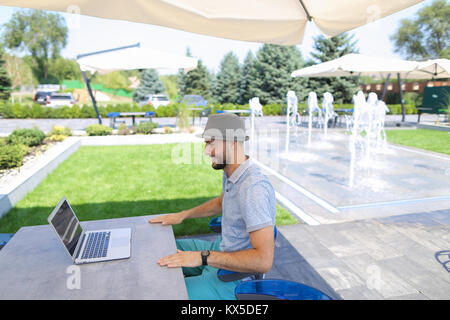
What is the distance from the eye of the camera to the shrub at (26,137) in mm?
8680

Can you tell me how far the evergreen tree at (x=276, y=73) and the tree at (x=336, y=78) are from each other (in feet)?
5.86

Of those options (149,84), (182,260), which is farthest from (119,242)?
(149,84)

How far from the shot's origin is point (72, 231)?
5.94ft

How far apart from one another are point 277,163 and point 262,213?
657 centimetres

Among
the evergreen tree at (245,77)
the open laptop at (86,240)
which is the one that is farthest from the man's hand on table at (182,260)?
the evergreen tree at (245,77)

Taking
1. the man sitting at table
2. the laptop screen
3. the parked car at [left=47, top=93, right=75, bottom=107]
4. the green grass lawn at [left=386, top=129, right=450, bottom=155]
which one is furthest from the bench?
the laptop screen

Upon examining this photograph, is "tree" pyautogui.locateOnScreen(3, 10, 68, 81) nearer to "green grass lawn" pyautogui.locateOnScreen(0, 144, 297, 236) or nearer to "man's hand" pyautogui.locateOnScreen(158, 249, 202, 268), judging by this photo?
"green grass lawn" pyautogui.locateOnScreen(0, 144, 297, 236)

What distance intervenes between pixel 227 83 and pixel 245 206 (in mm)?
34615

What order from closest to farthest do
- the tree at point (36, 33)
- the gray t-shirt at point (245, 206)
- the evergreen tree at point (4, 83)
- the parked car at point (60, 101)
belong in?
the gray t-shirt at point (245, 206)
the parked car at point (60, 101)
the evergreen tree at point (4, 83)
the tree at point (36, 33)

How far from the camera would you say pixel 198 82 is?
38625mm

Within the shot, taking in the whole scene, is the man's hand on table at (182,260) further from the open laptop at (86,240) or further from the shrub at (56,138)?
the shrub at (56,138)
